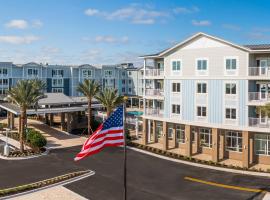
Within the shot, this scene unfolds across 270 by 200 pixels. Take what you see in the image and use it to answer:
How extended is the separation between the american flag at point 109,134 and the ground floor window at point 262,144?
23.2m

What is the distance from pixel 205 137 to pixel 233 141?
13.2 feet

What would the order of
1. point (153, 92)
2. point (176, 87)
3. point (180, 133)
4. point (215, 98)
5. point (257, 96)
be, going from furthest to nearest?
1. point (153, 92)
2. point (180, 133)
3. point (176, 87)
4. point (215, 98)
5. point (257, 96)

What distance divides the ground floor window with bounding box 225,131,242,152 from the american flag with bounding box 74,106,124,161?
2305 centimetres

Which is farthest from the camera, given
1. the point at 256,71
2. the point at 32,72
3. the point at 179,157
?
the point at 32,72

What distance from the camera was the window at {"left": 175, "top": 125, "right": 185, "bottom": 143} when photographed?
148 feet

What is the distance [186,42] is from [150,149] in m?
15.2

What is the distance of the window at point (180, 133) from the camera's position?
1775 inches

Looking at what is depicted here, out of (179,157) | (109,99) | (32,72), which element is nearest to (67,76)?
(32,72)

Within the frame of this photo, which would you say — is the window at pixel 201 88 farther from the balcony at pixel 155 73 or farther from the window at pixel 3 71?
the window at pixel 3 71

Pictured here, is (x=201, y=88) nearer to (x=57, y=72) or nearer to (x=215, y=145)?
(x=215, y=145)

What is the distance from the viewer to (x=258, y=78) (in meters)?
35.7

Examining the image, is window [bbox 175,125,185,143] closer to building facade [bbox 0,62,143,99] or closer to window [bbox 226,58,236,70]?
window [bbox 226,58,236,70]

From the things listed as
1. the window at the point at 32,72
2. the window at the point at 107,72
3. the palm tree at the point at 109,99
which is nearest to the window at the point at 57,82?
the window at the point at 32,72

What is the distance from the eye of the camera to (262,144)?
37.7 meters
